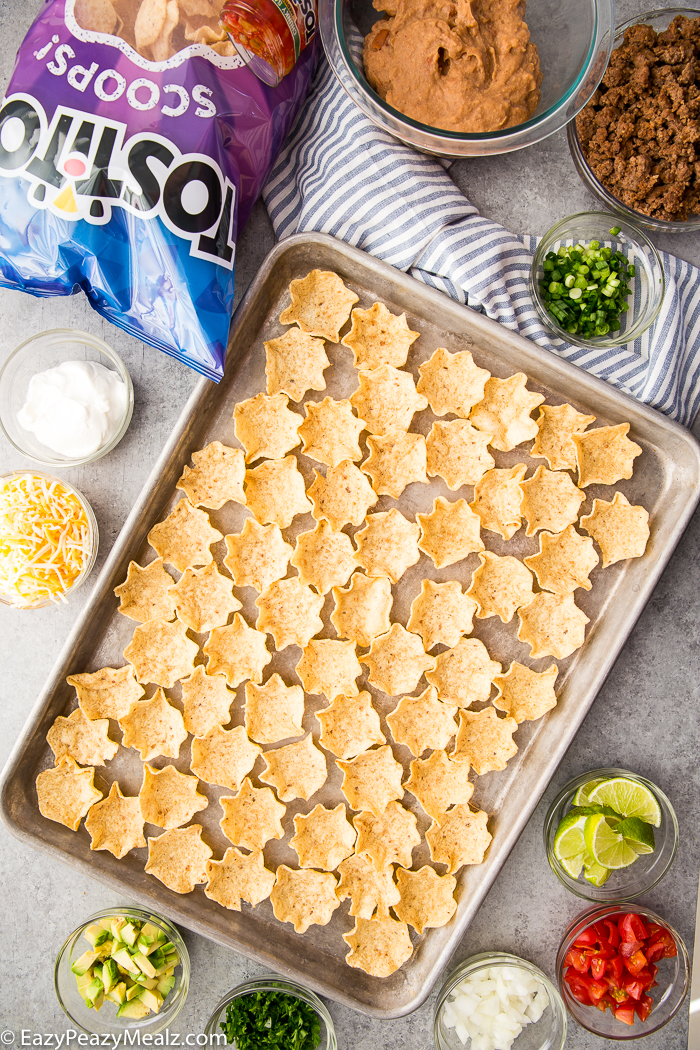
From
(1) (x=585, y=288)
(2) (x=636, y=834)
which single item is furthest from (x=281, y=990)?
(1) (x=585, y=288)

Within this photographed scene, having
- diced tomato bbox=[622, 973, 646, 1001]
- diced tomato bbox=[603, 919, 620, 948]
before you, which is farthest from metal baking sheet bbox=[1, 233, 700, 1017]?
diced tomato bbox=[622, 973, 646, 1001]

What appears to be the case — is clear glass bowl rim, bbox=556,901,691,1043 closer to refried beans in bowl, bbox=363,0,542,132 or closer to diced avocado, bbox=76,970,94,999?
diced avocado, bbox=76,970,94,999

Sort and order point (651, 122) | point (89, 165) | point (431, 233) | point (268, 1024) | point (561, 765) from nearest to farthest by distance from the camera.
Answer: point (89, 165) < point (651, 122) < point (431, 233) < point (268, 1024) < point (561, 765)

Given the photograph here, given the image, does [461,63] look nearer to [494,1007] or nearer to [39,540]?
[39,540]

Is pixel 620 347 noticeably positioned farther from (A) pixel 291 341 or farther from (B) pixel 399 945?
(B) pixel 399 945

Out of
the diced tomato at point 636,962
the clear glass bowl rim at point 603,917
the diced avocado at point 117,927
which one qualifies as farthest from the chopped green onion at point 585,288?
the diced avocado at point 117,927

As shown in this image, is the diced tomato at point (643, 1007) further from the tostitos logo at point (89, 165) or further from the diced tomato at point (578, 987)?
the tostitos logo at point (89, 165)

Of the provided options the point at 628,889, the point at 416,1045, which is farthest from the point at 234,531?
the point at 416,1045
